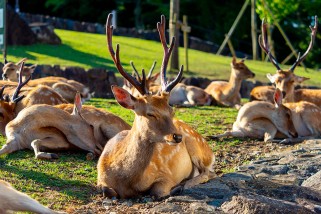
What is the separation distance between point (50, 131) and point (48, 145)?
0.24 m

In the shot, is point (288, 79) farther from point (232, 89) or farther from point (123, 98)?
point (123, 98)

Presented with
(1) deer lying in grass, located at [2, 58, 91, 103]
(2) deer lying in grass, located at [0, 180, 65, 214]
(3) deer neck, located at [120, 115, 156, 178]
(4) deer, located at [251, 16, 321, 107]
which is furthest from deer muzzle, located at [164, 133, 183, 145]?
(1) deer lying in grass, located at [2, 58, 91, 103]

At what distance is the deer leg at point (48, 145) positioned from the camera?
8666 millimetres

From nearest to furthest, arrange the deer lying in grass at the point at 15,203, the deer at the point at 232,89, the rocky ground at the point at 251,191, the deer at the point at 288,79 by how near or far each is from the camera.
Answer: the deer lying in grass at the point at 15,203 → the rocky ground at the point at 251,191 → the deer at the point at 288,79 → the deer at the point at 232,89

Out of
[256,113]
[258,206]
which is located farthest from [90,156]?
[256,113]

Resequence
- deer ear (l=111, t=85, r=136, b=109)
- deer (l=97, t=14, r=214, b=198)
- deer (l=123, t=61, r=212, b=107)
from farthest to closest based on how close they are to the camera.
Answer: deer (l=123, t=61, r=212, b=107) → deer ear (l=111, t=85, r=136, b=109) → deer (l=97, t=14, r=214, b=198)

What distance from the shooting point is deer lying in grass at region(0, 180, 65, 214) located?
5.82m

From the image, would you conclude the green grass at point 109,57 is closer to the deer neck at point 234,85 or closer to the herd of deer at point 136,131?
the deer neck at point 234,85

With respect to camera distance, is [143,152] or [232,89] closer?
[143,152]

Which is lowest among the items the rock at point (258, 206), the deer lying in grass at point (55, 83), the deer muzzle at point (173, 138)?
the deer lying in grass at point (55, 83)

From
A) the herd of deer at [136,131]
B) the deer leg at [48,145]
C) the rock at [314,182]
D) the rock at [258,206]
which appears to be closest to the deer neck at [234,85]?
the herd of deer at [136,131]

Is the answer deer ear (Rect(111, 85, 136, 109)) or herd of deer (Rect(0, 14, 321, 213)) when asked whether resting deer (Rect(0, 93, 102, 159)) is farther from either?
deer ear (Rect(111, 85, 136, 109))

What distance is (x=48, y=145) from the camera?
8961 millimetres

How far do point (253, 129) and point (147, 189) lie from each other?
4.55 meters
